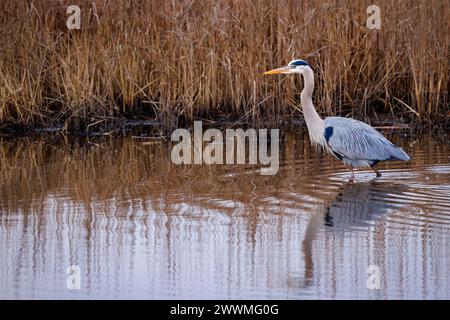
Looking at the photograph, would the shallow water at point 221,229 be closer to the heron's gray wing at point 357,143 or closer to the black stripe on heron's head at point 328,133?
the heron's gray wing at point 357,143

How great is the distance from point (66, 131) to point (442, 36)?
180 inches

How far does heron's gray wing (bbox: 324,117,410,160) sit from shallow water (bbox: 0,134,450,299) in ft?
0.67

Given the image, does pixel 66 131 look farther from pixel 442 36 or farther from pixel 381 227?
pixel 381 227

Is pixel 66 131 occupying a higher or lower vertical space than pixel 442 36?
lower

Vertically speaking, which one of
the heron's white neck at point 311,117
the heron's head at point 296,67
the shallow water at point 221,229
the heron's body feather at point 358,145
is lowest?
the shallow water at point 221,229

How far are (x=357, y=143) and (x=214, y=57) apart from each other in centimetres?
295

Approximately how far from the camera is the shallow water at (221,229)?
5176mm

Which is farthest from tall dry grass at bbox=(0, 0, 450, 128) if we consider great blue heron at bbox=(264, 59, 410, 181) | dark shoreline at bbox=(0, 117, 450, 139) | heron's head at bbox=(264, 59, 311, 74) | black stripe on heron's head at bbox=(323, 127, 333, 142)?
black stripe on heron's head at bbox=(323, 127, 333, 142)

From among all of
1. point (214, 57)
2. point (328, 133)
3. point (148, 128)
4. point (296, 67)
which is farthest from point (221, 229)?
point (148, 128)

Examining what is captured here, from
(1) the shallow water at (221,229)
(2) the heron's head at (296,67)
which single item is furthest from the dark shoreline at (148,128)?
(2) the heron's head at (296,67)
